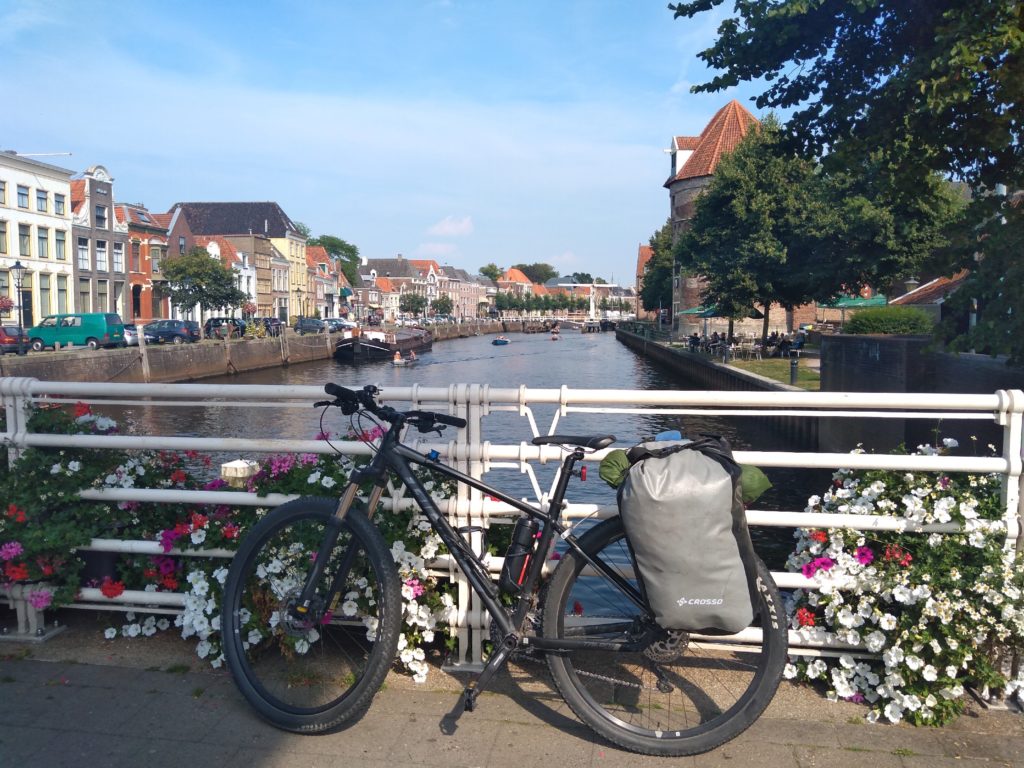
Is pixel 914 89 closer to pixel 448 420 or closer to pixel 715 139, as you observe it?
pixel 448 420

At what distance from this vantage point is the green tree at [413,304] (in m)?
148

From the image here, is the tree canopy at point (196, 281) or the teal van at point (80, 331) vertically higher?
the tree canopy at point (196, 281)

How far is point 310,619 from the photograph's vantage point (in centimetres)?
353

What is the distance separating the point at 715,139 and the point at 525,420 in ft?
203

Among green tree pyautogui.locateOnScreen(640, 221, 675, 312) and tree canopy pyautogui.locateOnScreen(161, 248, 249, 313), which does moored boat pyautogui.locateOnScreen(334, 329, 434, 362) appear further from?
green tree pyautogui.locateOnScreen(640, 221, 675, 312)

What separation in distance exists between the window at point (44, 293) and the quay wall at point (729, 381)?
114 feet

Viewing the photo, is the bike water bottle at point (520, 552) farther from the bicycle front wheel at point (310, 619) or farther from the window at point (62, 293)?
the window at point (62, 293)

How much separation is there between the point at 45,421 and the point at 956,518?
4084mm

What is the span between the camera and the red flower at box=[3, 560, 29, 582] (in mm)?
4086

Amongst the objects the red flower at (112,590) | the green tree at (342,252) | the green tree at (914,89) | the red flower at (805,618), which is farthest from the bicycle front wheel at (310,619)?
the green tree at (342,252)

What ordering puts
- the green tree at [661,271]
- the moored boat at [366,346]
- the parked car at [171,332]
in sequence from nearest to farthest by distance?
the parked car at [171,332], the moored boat at [366,346], the green tree at [661,271]

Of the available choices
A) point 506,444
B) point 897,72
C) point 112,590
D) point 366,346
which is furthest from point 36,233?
point 506,444

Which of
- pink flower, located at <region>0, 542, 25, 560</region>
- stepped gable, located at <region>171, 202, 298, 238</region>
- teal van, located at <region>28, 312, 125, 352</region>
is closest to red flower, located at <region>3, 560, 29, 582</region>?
pink flower, located at <region>0, 542, 25, 560</region>

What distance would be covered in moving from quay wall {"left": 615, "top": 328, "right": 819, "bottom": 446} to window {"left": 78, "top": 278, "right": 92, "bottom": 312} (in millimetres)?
34892
